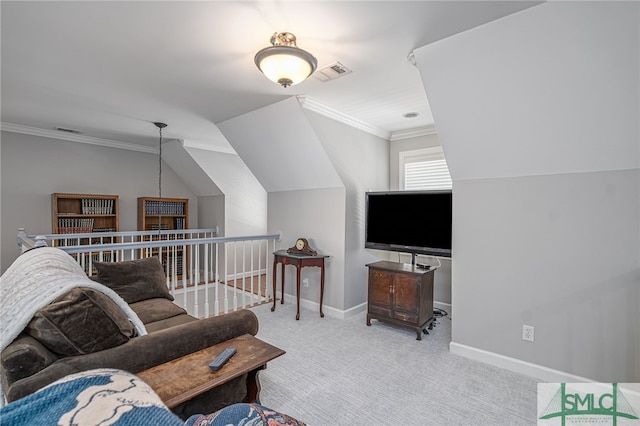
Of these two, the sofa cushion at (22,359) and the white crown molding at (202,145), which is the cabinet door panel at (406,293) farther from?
the white crown molding at (202,145)

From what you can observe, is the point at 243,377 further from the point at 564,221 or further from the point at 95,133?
the point at 95,133

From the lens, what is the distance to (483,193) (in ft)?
8.94

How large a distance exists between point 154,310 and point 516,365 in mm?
2915

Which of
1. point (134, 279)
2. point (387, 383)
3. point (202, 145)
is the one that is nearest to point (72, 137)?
point (202, 145)

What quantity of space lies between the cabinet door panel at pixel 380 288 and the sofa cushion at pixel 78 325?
251 cm

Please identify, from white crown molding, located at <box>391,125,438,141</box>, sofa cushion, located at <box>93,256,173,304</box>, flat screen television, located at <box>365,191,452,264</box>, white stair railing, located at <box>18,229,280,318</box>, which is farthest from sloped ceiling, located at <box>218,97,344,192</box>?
sofa cushion, located at <box>93,256,173,304</box>

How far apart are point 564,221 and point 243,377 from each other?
2468mm

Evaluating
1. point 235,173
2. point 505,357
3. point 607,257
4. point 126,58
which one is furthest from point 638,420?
point 235,173

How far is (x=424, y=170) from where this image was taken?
4.20 m

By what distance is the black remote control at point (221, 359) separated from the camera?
57.2 inches

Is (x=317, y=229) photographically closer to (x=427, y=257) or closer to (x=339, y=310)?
(x=339, y=310)

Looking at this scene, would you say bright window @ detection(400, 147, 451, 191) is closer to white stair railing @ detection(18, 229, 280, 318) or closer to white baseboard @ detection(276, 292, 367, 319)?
white baseboard @ detection(276, 292, 367, 319)

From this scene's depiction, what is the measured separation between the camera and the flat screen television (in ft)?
10.3

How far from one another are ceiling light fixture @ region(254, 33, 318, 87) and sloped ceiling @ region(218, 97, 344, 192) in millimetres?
1146
